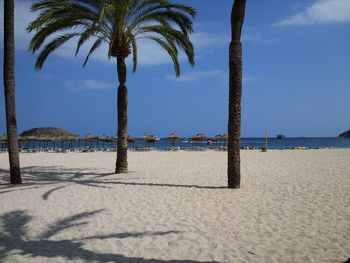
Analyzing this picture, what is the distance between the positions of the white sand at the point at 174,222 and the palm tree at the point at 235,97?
2.38ft

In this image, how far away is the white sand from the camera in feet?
15.9

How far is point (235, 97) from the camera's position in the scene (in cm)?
975

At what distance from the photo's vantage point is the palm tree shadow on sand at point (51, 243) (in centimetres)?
473

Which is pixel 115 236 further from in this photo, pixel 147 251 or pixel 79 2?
pixel 79 2

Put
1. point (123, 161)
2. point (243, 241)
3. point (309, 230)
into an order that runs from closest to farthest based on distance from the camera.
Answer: point (243, 241) → point (309, 230) → point (123, 161)

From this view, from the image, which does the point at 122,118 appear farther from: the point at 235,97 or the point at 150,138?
the point at 150,138

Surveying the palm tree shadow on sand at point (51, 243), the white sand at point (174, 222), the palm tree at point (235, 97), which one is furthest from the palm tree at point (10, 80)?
the palm tree at point (235, 97)

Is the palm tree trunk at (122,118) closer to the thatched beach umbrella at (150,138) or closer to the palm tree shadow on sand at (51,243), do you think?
the palm tree shadow on sand at (51,243)

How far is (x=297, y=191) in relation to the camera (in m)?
9.34

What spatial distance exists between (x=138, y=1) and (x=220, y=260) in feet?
36.0

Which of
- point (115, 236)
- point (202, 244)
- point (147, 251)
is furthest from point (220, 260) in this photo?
point (115, 236)

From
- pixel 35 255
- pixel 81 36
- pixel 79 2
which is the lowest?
pixel 35 255

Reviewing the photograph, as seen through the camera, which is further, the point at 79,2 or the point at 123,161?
the point at 123,161

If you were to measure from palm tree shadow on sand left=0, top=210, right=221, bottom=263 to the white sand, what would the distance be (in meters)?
0.01
